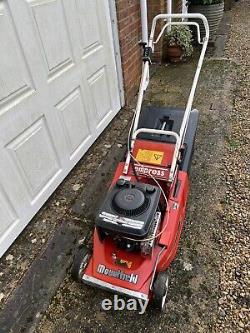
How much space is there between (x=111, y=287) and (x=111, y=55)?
2.47 metres

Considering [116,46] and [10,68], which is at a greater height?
[10,68]

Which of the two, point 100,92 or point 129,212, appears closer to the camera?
point 129,212

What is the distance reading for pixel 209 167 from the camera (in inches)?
105

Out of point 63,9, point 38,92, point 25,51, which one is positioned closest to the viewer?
point 25,51

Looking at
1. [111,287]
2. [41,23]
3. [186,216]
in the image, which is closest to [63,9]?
[41,23]

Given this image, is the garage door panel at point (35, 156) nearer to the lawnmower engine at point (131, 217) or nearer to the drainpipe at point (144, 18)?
the lawnmower engine at point (131, 217)

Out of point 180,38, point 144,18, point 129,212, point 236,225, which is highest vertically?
point 144,18

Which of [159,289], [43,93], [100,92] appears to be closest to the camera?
[159,289]

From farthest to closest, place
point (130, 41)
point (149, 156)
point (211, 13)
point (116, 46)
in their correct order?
point (211, 13) → point (130, 41) → point (116, 46) → point (149, 156)

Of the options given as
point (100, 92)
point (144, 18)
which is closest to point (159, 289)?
point (100, 92)

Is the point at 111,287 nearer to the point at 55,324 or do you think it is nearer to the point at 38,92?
the point at 55,324

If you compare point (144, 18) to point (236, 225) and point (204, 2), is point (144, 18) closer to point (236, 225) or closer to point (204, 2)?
point (204, 2)

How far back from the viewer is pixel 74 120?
103 inches

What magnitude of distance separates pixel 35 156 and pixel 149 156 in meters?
Result: 0.89
